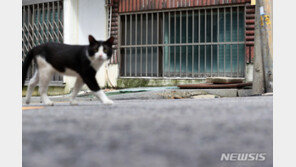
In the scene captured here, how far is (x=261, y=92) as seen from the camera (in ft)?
14.7

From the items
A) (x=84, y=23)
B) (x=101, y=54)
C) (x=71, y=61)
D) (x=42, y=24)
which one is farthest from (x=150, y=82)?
(x=101, y=54)

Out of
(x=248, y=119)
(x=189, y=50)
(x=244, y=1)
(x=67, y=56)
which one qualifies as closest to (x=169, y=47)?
(x=189, y=50)

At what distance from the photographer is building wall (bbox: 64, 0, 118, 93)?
5895mm

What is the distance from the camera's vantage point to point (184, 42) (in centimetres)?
616

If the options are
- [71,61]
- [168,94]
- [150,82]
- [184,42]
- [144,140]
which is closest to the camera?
[144,140]

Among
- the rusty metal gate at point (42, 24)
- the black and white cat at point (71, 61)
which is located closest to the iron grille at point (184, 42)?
the rusty metal gate at point (42, 24)

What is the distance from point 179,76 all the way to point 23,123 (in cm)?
520

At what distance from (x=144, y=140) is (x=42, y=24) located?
582cm

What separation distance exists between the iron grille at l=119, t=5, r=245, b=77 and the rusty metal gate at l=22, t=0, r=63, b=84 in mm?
1289

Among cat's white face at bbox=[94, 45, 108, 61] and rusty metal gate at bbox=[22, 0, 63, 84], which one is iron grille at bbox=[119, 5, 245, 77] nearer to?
rusty metal gate at bbox=[22, 0, 63, 84]

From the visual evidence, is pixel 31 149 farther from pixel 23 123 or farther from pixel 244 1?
pixel 244 1

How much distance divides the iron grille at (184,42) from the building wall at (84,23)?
396 millimetres

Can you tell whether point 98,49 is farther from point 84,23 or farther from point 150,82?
point 84,23

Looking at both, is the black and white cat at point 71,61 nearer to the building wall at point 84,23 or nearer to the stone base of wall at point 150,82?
the building wall at point 84,23
